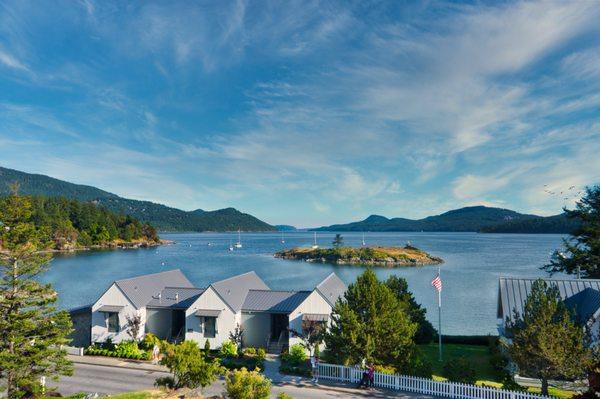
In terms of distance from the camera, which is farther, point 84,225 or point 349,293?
point 84,225

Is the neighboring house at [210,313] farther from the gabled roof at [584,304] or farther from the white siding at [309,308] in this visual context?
the gabled roof at [584,304]

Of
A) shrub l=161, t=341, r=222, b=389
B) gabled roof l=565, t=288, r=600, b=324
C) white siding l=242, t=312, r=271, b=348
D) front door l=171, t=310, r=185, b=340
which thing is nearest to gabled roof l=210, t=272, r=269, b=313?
white siding l=242, t=312, r=271, b=348

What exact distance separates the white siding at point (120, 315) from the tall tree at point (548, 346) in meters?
27.3

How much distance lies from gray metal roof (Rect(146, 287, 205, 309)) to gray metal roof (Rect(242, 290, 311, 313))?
13.9ft

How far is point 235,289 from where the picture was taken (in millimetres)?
35250

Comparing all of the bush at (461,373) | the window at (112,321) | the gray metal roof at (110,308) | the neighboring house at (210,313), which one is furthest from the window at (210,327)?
the bush at (461,373)

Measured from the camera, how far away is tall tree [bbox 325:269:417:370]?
78.1 feet

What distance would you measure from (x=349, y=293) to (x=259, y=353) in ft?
28.5

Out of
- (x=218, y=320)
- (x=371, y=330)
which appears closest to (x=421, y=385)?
(x=371, y=330)

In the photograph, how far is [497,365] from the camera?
27672 millimetres

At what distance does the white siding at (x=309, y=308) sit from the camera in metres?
30.8

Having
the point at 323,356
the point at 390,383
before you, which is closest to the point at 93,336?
the point at 323,356

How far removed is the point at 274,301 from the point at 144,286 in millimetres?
11728

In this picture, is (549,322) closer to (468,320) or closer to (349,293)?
(349,293)
